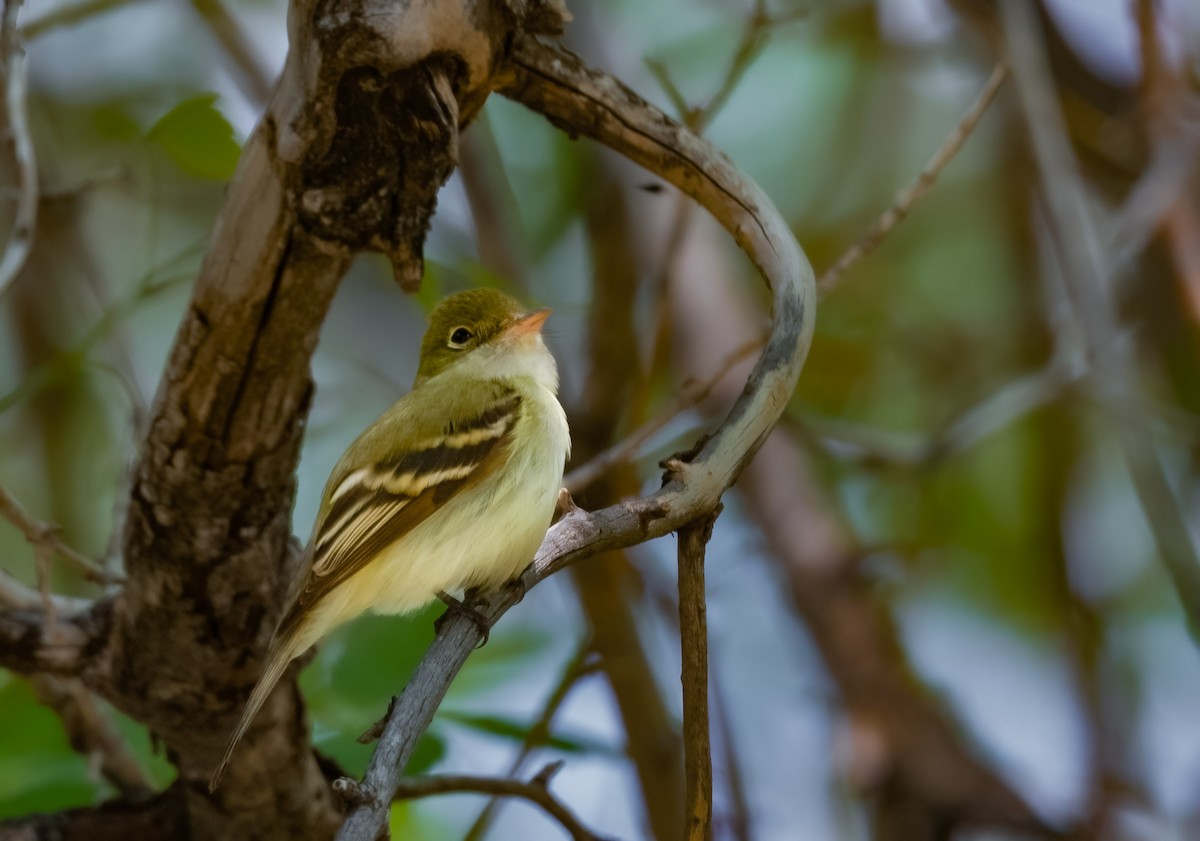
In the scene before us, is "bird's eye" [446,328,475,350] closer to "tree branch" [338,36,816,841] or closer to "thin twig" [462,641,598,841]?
"thin twig" [462,641,598,841]

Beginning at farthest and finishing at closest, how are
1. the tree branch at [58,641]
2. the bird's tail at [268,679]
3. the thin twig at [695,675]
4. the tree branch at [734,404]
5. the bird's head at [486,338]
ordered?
1. the bird's head at [486,338]
2. the tree branch at [58,641]
3. the bird's tail at [268,679]
4. the thin twig at [695,675]
5. the tree branch at [734,404]

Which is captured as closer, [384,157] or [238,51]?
[384,157]

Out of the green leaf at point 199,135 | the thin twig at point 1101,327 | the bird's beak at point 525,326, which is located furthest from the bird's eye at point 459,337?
the thin twig at point 1101,327

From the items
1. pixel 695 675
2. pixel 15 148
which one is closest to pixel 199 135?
pixel 15 148

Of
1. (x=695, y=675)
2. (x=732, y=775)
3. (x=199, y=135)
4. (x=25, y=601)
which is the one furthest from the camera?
(x=732, y=775)

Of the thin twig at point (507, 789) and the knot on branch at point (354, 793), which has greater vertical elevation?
the thin twig at point (507, 789)

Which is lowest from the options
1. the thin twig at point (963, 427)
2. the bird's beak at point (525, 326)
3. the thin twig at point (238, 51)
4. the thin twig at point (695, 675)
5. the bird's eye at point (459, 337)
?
the thin twig at point (695, 675)

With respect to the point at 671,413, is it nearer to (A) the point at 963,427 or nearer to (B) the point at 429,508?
(B) the point at 429,508

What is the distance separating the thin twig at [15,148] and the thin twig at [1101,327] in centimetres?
245

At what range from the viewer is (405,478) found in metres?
2.85

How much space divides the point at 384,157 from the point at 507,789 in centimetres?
145

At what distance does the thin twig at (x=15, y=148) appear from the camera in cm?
293

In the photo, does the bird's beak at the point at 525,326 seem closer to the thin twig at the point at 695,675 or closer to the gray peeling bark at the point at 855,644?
the gray peeling bark at the point at 855,644

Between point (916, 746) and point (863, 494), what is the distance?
1555mm
